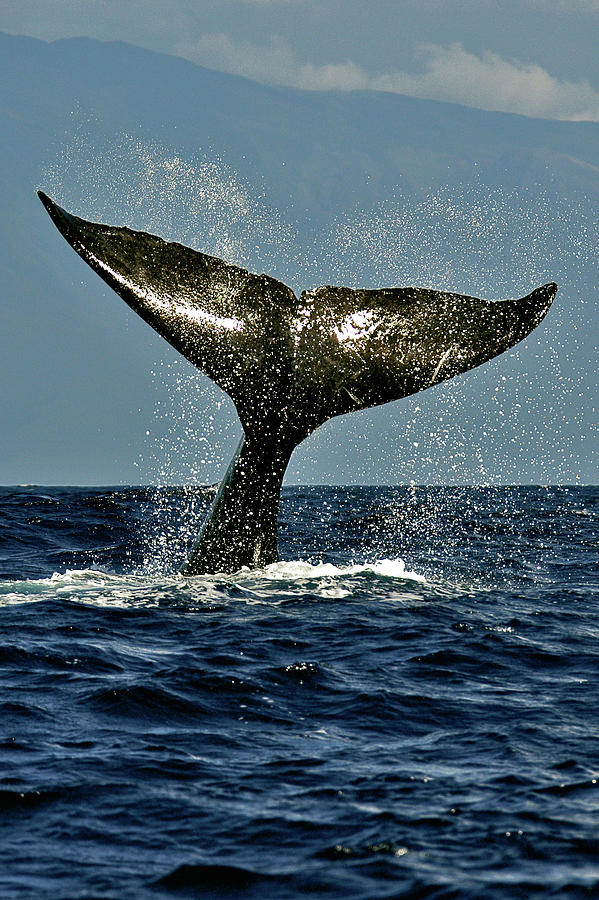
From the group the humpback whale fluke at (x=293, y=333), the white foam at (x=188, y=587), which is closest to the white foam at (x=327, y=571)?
the white foam at (x=188, y=587)

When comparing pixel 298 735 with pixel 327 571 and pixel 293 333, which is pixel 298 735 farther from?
pixel 327 571

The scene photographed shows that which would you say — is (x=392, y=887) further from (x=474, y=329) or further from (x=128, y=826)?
(x=474, y=329)

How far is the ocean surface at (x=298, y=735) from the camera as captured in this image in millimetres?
5176

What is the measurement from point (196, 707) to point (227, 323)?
3.72 m

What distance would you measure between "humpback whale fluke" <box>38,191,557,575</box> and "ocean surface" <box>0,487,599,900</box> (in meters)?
2.04

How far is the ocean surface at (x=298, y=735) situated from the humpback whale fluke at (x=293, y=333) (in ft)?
6.69

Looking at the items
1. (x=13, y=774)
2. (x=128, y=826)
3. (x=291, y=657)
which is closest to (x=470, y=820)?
(x=128, y=826)

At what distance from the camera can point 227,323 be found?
10070 millimetres

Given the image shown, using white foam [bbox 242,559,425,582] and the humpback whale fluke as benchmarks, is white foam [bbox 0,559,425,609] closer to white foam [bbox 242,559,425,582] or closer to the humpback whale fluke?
white foam [bbox 242,559,425,582]

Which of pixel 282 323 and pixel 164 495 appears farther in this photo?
pixel 164 495

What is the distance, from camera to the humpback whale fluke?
9.77 m

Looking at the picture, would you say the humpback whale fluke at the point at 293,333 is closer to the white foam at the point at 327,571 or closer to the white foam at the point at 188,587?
the white foam at the point at 188,587

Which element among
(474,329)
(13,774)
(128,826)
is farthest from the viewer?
(474,329)

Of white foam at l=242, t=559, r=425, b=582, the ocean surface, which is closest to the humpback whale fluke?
white foam at l=242, t=559, r=425, b=582
